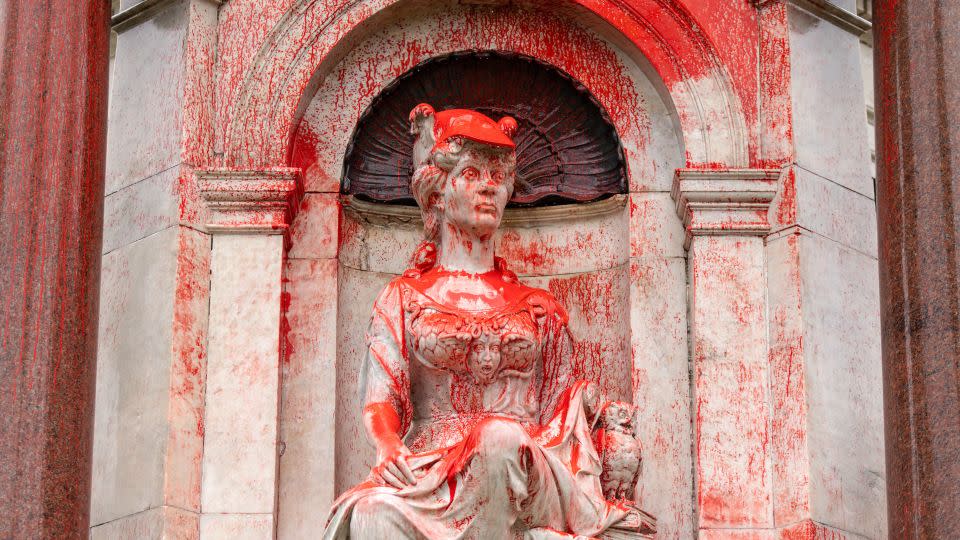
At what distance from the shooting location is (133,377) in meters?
13.2

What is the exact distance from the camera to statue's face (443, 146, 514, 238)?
13.0 metres

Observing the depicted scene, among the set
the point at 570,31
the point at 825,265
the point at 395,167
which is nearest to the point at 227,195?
the point at 395,167

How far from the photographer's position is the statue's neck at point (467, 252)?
13.1m

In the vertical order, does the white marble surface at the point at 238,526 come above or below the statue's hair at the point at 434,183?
below

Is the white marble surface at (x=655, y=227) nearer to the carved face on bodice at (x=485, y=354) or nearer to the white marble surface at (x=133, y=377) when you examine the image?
the carved face on bodice at (x=485, y=354)

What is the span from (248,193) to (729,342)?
291 cm

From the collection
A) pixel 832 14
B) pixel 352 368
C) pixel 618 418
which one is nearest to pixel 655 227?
pixel 618 418

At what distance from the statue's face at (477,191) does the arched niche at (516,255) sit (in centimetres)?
106

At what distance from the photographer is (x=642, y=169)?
46.2ft

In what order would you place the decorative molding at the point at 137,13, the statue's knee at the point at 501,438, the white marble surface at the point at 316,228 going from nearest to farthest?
the statue's knee at the point at 501,438 → the white marble surface at the point at 316,228 → the decorative molding at the point at 137,13

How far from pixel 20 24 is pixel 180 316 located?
196cm

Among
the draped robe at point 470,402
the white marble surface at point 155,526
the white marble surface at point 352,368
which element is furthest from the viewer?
the white marble surface at point 352,368

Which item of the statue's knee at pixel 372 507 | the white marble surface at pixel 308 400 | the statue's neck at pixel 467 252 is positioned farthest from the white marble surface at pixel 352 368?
the statue's knee at pixel 372 507

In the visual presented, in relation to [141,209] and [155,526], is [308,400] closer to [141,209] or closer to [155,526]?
[155,526]
